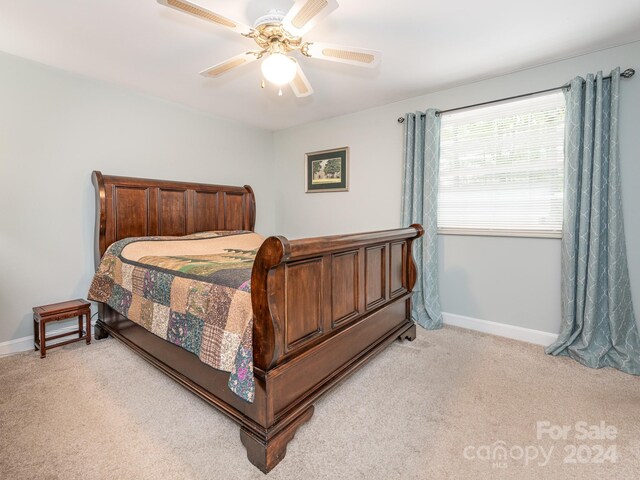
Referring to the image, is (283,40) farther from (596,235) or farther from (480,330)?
(480,330)

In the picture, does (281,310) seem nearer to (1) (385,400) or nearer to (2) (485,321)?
(1) (385,400)

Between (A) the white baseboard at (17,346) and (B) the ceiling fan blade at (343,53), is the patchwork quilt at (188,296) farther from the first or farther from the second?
(B) the ceiling fan blade at (343,53)

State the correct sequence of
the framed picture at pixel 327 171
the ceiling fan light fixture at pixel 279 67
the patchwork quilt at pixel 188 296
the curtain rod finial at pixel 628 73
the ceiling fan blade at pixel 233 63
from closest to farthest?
the patchwork quilt at pixel 188 296 → the ceiling fan light fixture at pixel 279 67 → the ceiling fan blade at pixel 233 63 → the curtain rod finial at pixel 628 73 → the framed picture at pixel 327 171

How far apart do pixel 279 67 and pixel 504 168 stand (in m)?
2.21

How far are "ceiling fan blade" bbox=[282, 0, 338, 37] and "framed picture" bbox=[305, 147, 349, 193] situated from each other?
227cm

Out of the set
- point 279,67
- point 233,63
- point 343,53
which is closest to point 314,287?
point 279,67

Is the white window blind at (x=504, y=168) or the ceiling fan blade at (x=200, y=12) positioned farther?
the white window blind at (x=504, y=168)

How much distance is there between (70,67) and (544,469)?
13.5 feet

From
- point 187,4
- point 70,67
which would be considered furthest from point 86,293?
point 187,4

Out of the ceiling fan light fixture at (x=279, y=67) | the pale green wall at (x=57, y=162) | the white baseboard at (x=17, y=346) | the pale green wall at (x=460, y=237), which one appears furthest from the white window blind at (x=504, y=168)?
the white baseboard at (x=17, y=346)

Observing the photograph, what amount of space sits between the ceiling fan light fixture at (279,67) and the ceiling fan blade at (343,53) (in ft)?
0.46

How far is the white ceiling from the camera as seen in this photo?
184 cm

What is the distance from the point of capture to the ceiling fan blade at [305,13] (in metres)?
1.33

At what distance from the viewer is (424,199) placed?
3131 mm
